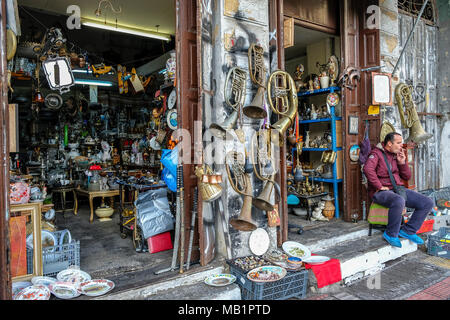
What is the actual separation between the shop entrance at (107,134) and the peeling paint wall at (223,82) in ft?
0.60

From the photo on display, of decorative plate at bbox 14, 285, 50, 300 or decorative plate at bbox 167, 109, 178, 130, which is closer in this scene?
decorative plate at bbox 14, 285, 50, 300

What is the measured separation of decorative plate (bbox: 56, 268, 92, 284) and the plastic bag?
102 cm

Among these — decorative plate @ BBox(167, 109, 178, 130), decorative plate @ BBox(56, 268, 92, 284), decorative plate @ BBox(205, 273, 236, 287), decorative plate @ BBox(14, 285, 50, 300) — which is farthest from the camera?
decorative plate @ BBox(167, 109, 178, 130)

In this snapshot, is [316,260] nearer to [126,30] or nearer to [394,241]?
[394,241]

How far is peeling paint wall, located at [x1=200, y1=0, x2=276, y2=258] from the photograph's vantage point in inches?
136

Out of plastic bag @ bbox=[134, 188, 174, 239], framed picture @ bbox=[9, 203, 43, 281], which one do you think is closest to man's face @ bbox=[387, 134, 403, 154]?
plastic bag @ bbox=[134, 188, 174, 239]

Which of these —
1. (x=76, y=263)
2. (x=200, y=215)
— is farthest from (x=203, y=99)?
(x=76, y=263)

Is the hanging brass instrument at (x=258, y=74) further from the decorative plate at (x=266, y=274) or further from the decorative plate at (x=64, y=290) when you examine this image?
the decorative plate at (x=64, y=290)

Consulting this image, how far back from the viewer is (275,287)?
3.00 meters

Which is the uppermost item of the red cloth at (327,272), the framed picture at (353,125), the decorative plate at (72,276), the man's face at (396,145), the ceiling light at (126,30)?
the ceiling light at (126,30)

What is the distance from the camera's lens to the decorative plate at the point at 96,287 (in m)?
2.78

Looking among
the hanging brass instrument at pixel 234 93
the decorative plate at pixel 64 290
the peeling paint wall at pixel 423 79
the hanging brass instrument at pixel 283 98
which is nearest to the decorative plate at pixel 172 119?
the hanging brass instrument at pixel 234 93

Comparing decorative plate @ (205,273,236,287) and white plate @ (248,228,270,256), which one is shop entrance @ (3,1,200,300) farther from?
white plate @ (248,228,270,256)
